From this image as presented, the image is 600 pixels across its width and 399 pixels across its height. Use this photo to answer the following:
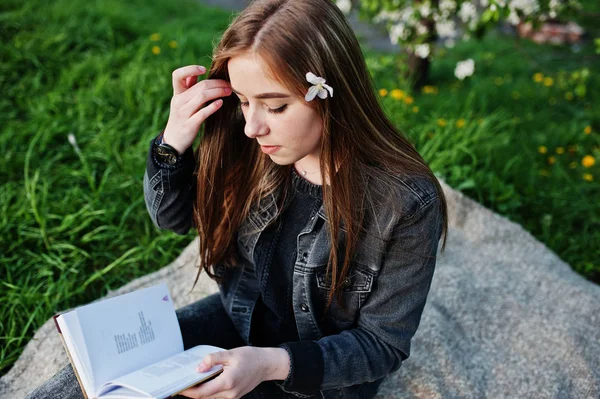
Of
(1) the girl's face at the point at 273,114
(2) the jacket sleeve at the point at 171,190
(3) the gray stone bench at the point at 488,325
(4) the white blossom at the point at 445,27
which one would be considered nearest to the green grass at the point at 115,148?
(3) the gray stone bench at the point at 488,325

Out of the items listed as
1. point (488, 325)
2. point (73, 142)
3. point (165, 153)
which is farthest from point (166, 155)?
point (73, 142)

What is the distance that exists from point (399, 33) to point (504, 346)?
6.16 feet

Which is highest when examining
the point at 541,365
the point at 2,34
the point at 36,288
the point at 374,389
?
the point at 2,34

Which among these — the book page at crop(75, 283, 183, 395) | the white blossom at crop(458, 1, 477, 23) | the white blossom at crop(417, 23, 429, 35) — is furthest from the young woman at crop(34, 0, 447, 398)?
the white blossom at crop(417, 23, 429, 35)

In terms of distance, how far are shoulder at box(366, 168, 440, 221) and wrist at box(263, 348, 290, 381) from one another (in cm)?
40

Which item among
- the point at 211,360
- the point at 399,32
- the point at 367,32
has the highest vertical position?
the point at 211,360

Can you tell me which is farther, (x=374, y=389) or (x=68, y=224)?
(x=68, y=224)

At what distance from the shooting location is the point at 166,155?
160 cm

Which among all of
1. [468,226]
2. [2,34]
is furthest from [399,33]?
[2,34]

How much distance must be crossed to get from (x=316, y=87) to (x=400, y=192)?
327 millimetres

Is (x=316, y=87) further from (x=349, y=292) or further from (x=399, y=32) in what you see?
(x=399, y=32)

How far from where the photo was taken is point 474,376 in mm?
2004

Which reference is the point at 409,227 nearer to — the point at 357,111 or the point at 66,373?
the point at 357,111

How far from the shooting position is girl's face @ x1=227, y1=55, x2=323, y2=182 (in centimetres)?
132
